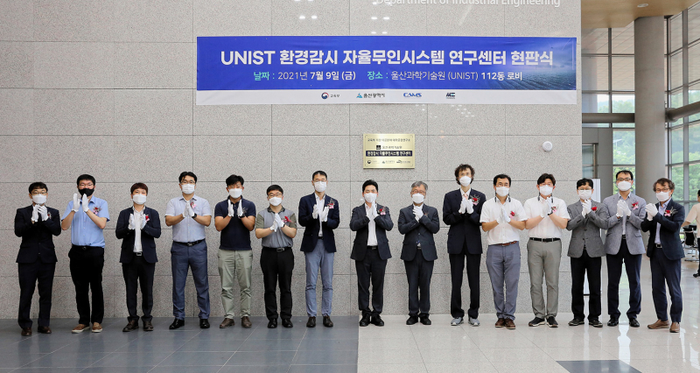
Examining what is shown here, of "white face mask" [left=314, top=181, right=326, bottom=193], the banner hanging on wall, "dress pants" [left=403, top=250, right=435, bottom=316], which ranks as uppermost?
the banner hanging on wall

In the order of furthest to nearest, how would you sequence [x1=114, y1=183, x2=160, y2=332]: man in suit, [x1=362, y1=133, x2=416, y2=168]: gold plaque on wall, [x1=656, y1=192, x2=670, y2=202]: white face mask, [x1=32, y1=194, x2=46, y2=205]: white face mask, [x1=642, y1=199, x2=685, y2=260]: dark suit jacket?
[x1=362, y1=133, x2=416, y2=168]: gold plaque on wall < [x1=114, y1=183, x2=160, y2=332]: man in suit < [x1=32, y1=194, x2=46, y2=205]: white face mask < [x1=656, y1=192, x2=670, y2=202]: white face mask < [x1=642, y1=199, x2=685, y2=260]: dark suit jacket

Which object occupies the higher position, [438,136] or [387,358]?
[438,136]

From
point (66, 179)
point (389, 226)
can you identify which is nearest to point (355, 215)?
point (389, 226)

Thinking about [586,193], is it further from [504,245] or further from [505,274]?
[505,274]

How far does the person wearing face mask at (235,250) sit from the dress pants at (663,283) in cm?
429

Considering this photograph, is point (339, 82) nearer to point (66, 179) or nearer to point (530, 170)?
point (530, 170)

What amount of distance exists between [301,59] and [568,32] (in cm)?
343

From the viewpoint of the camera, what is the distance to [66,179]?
5793mm

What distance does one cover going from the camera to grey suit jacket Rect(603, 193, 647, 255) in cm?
486

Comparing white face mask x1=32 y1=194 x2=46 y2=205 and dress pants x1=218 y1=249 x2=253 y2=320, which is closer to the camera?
white face mask x1=32 y1=194 x2=46 y2=205

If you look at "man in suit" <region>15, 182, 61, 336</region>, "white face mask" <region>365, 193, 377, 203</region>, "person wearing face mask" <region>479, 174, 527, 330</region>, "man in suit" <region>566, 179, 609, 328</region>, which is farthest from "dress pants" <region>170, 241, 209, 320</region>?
"man in suit" <region>566, 179, 609, 328</region>

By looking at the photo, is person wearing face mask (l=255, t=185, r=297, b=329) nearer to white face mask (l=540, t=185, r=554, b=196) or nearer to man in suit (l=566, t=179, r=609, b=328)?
white face mask (l=540, t=185, r=554, b=196)

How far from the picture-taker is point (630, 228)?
4922 mm

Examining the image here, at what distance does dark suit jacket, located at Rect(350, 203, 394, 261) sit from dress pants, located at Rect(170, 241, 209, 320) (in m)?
1.70
